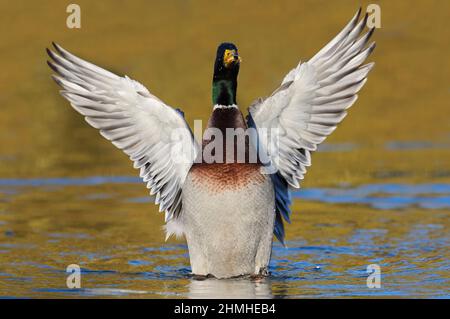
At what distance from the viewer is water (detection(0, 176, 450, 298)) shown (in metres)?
8.59

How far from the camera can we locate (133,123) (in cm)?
926

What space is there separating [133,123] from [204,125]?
8385 mm

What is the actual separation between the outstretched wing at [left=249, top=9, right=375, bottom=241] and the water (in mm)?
1097

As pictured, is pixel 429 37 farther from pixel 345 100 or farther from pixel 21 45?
pixel 345 100

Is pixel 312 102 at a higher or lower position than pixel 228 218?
higher

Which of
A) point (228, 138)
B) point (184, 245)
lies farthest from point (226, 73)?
point (184, 245)

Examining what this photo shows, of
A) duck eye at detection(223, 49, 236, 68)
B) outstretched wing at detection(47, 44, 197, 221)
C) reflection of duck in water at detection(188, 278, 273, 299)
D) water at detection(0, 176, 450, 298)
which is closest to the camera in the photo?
reflection of duck in water at detection(188, 278, 273, 299)

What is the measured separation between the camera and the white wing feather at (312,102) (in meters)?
8.99

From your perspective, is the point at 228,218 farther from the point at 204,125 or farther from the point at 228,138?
the point at 204,125

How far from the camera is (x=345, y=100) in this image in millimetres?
9367

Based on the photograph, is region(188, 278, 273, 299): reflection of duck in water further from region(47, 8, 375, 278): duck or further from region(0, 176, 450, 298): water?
region(47, 8, 375, 278): duck

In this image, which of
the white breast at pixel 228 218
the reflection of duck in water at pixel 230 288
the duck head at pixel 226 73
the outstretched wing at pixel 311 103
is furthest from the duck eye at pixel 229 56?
the reflection of duck in water at pixel 230 288

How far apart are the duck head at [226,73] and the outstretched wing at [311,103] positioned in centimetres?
28

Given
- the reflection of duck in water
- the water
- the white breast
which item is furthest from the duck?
the water
